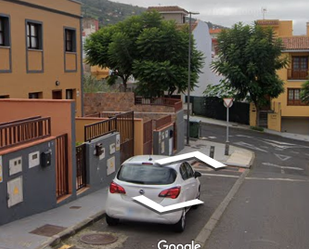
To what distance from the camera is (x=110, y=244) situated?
348 inches

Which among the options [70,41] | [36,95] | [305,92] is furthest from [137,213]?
[305,92]

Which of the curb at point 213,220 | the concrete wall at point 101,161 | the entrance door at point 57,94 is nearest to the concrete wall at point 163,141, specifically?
the entrance door at point 57,94

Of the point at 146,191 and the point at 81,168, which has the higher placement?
the point at 146,191

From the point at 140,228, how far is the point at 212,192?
20.3ft

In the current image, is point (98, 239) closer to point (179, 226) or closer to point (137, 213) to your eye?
point (137, 213)

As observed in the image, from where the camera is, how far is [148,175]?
968cm

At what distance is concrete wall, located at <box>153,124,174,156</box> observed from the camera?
2233 cm

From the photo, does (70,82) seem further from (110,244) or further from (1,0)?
(110,244)

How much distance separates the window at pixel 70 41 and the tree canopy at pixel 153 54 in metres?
8.42

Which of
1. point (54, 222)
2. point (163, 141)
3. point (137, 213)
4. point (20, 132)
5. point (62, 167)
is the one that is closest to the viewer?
point (137, 213)

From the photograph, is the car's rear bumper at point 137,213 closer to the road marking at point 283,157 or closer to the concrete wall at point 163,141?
the concrete wall at point 163,141

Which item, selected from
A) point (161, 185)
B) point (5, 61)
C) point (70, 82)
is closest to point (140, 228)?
point (161, 185)

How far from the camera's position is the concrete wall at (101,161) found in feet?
45.3

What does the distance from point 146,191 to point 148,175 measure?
0.44m
